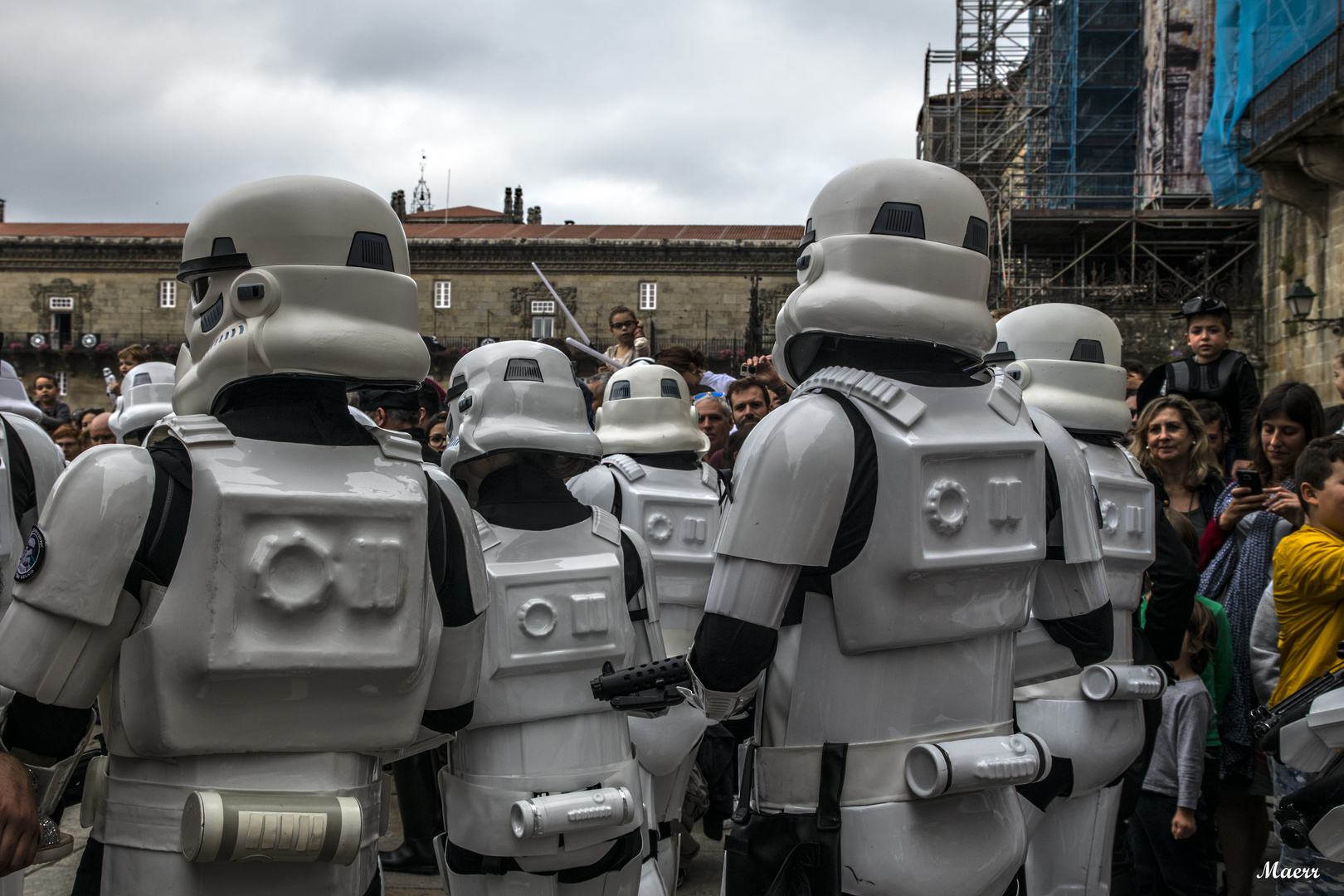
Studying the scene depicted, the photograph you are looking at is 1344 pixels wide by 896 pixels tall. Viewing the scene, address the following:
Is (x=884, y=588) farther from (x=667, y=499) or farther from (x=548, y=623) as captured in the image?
(x=667, y=499)

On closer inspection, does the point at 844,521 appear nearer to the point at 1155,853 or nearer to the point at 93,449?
the point at 93,449

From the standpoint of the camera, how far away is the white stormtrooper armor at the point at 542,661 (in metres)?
3.23

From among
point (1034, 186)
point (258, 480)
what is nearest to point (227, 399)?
point (258, 480)

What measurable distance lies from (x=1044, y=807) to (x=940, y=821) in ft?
2.89

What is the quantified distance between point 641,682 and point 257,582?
2.94ft

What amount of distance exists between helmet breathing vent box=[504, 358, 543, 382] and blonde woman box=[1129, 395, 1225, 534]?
2.93m

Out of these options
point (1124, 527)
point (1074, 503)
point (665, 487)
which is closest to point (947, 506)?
point (1074, 503)

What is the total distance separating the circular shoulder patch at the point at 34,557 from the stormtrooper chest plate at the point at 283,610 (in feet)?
0.70

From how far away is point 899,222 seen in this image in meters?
2.79

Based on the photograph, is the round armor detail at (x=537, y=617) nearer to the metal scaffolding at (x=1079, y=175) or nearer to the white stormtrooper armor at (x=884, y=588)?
the white stormtrooper armor at (x=884, y=588)

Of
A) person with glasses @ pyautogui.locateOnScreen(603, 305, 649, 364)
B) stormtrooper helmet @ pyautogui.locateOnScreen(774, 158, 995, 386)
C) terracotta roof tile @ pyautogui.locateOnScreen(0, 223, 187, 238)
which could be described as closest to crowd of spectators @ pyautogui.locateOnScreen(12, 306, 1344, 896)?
stormtrooper helmet @ pyautogui.locateOnScreen(774, 158, 995, 386)

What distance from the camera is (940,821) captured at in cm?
262

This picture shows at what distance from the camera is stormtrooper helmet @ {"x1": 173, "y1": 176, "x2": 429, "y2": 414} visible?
246 cm

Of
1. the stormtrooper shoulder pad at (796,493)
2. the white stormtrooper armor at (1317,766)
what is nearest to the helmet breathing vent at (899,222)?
the stormtrooper shoulder pad at (796,493)
